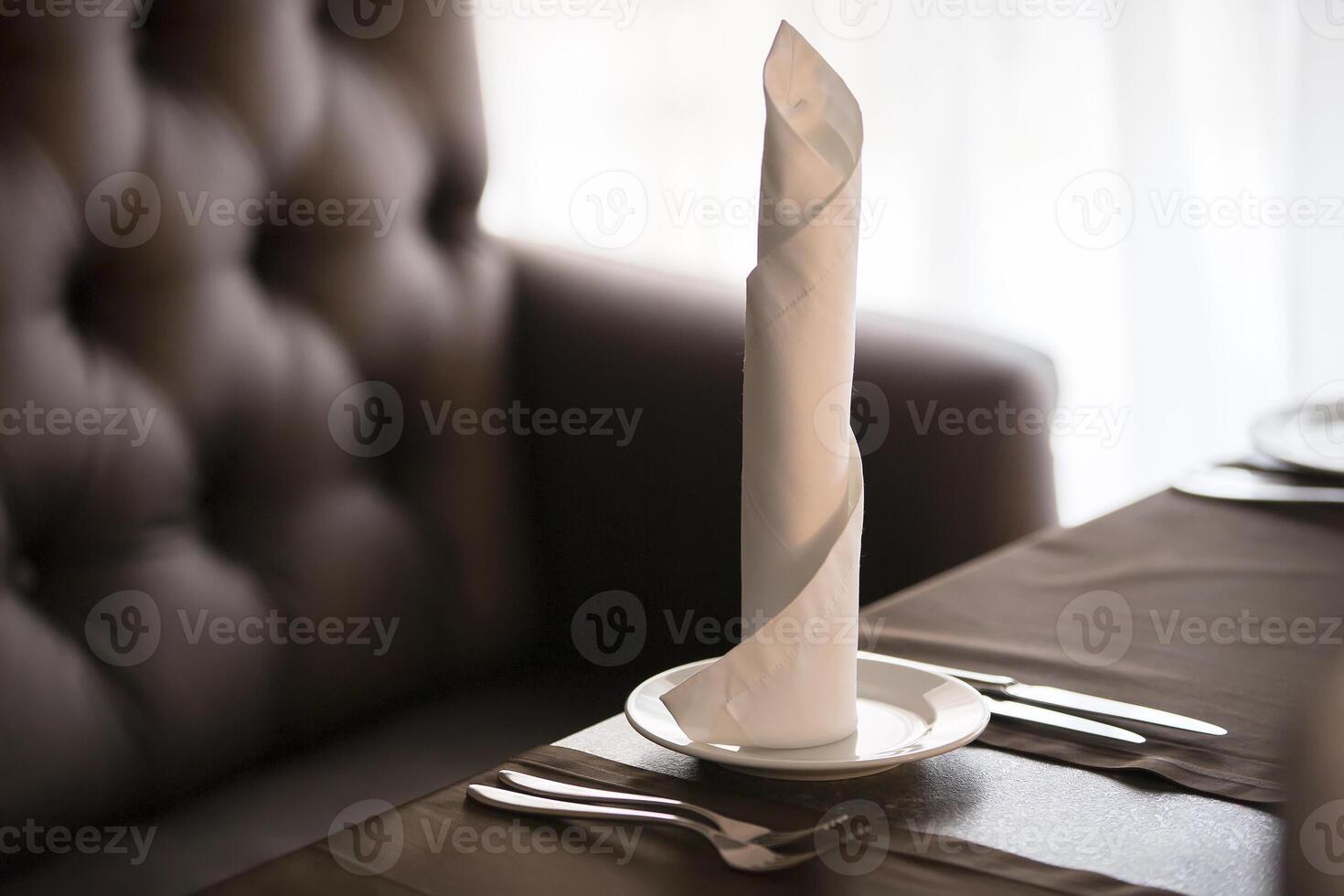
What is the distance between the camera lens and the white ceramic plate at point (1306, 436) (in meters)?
1.02

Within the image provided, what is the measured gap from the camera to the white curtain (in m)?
2.17

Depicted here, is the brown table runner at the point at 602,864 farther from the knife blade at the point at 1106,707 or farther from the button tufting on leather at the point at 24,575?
the button tufting on leather at the point at 24,575

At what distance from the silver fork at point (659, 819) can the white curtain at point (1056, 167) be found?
1.67 meters

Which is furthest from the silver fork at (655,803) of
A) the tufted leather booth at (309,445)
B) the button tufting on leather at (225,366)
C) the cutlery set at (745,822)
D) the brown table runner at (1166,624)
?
the button tufting on leather at (225,366)

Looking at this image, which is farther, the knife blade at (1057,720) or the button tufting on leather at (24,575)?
the button tufting on leather at (24,575)

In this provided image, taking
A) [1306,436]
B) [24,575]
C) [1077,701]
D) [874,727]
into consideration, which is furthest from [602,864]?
[1306,436]

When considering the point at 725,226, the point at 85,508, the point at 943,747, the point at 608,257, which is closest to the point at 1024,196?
the point at 725,226

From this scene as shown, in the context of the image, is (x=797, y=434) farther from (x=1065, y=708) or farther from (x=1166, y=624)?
(x=1166, y=624)

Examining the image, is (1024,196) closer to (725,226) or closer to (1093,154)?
(1093,154)

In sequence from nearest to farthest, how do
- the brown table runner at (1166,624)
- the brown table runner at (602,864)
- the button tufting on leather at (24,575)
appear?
the brown table runner at (602,864), the brown table runner at (1166,624), the button tufting on leather at (24,575)

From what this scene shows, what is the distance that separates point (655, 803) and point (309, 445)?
78 centimetres

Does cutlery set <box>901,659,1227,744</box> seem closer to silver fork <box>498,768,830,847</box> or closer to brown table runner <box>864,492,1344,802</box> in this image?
brown table runner <box>864,492,1344,802</box>

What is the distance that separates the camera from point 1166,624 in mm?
740

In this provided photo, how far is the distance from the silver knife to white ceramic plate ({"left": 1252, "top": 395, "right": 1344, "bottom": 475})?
492 mm
